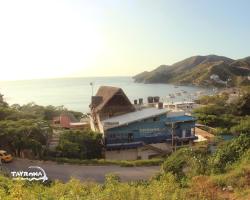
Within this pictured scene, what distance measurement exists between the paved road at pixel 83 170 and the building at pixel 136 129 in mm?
5347

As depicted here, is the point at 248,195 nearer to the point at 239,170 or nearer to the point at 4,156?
the point at 239,170

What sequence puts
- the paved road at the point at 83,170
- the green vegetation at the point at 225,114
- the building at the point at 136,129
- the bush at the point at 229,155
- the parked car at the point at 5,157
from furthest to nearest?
the green vegetation at the point at 225,114
the building at the point at 136,129
the parked car at the point at 5,157
the paved road at the point at 83,170
the bush at the point at 229,155

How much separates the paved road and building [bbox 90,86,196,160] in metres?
5.35

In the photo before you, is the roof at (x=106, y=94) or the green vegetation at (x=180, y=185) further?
the roof at (x=106, y=94)

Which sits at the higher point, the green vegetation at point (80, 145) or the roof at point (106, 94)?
the roof at point (106, 94)

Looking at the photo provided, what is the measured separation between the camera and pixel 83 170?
844 inches

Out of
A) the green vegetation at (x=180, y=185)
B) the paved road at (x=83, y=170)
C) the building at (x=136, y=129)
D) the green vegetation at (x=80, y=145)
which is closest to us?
the green vegetation at (x=180, y=185)

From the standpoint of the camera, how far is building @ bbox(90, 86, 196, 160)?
1105 inches

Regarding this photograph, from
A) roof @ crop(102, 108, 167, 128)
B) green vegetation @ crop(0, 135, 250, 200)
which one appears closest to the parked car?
green vegetation @ crop(0, 135, 250, 200)

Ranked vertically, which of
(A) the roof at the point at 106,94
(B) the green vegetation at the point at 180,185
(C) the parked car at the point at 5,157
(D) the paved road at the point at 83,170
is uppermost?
(A) the roof at the point at 106,94

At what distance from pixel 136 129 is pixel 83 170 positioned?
27.1ft

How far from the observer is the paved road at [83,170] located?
2003 cm

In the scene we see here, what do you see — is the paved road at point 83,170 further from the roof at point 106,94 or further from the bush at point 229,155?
the roof at point 106,94

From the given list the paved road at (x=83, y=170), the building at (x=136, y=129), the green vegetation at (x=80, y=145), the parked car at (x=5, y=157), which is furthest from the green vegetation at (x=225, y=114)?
the parked car at (x=5, y=157)
